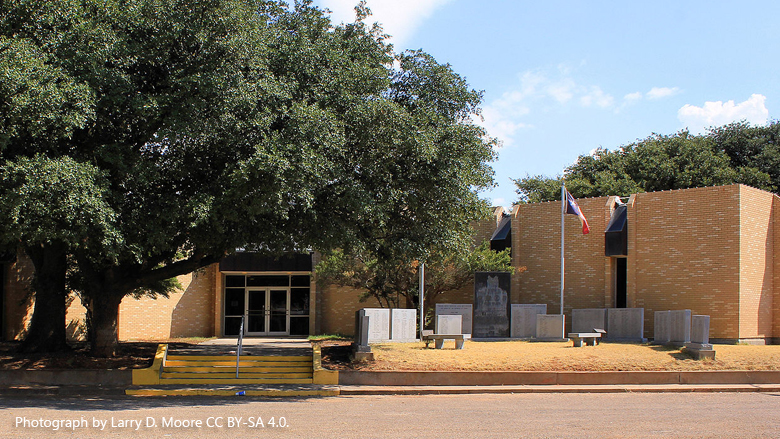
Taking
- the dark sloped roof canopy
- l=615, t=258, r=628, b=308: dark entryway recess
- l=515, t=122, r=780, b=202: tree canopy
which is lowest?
l=615, t=258, r=628, b=308: dark entryway recess

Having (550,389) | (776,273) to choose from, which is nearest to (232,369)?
(550,389)

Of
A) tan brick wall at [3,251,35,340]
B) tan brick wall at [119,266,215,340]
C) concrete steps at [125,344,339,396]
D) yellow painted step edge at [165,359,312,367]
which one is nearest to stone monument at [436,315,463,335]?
concrete steps at [125,344,339,396]

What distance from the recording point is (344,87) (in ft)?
49.6

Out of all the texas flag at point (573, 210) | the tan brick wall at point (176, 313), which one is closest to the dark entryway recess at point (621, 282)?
the texas flag at point (573, 210)

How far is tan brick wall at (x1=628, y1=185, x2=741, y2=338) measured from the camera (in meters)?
23.2

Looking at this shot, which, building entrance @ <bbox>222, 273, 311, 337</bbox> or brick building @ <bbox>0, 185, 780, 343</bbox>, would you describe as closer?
brick building @ <bbox>0, 185, 780, 343</bbox>

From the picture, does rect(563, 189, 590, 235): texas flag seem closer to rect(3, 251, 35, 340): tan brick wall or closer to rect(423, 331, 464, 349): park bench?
rect(423, 331, 464, 349): park bench

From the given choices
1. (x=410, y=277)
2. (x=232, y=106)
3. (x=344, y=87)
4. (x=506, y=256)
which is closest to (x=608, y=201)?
Answer: (x=506, y=256)

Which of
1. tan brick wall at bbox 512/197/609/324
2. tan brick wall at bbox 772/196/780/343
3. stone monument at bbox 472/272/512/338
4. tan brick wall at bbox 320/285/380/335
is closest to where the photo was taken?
stone monument at bbox 472/272/512/338

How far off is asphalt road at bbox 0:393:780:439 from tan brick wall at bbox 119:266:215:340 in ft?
45.2

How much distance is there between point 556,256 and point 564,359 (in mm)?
10431

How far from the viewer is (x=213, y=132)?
45.1ft

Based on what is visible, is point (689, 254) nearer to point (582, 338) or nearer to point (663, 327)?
point (663, 327)

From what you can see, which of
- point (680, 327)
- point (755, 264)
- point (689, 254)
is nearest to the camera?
point (680, 327)
